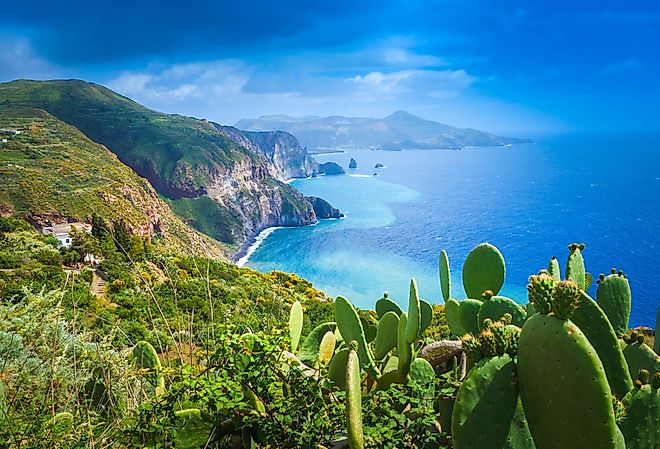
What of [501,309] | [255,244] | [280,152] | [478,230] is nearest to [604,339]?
[501,309]

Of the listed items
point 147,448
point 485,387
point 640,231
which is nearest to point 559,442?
point 485,387

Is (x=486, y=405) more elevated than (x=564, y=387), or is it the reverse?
(x=564, y=387)

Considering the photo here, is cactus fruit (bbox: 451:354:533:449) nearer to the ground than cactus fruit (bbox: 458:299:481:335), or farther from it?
farther from it

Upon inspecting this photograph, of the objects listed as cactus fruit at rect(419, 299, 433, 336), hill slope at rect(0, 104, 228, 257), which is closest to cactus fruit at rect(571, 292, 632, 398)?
cactus fruit at rect(419, 299, 433, 336)

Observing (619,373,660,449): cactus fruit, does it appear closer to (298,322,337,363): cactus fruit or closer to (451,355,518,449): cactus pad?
(451,355,518,449): cactus pad

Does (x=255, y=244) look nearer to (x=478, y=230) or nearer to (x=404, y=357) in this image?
(x=478, y=230)
